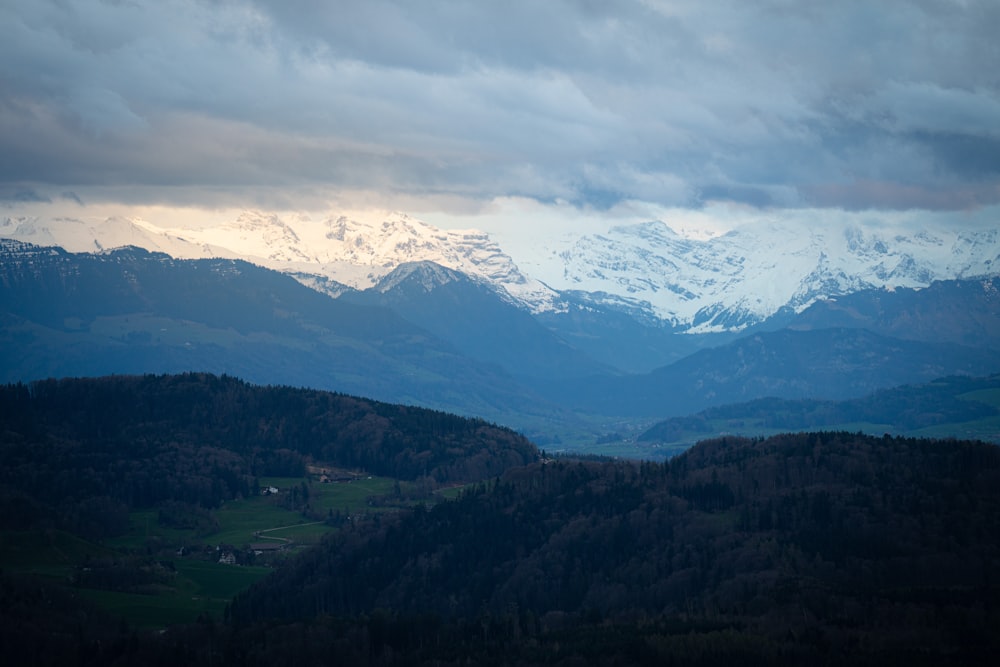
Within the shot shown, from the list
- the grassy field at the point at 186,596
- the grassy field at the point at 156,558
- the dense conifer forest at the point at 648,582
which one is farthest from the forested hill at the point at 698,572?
the grassy field at the point at 156,558

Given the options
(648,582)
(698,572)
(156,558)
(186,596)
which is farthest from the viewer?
(156,558)

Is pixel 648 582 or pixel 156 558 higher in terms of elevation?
pixel 156 558

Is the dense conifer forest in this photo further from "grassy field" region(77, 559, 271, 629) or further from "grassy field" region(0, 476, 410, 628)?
"grassy field" region(0, 476, 410, 628)

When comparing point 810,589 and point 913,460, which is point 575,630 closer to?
point 810,589

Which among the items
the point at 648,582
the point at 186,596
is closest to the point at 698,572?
the point at 648,582

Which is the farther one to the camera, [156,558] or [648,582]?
[156,558]

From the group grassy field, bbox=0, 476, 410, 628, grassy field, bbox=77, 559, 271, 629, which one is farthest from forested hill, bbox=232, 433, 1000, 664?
grassy field, bbox=0, 476, 410, 628

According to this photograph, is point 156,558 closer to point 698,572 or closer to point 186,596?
point 186,596
